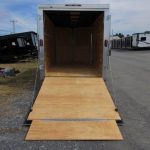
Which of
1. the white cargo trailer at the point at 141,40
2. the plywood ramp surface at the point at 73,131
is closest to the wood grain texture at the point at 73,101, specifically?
the plywood ramp surface at the point at 73,131

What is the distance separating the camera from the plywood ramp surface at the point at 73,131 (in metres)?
6.46

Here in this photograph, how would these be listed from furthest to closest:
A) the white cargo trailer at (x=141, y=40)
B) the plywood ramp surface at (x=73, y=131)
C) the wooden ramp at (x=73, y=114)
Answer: the white cargo trailer at (x=141, y=40), the wooden ramp at (x=73, y=114), the plywood ramp surface at (x=73, y=131)

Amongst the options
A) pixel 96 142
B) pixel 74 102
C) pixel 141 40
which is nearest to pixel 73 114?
pixel 74 102

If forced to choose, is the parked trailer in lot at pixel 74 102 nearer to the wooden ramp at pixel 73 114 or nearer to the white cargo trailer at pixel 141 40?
the wooden ramp at pixel 73 114

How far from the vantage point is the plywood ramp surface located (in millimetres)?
6457

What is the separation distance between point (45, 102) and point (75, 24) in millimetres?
7831

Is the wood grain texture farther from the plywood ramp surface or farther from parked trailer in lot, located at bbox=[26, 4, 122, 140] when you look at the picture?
the plywood ramp surface

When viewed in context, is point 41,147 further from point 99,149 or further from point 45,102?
point 45,102

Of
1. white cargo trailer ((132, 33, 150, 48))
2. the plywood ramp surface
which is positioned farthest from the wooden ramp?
white cargo trailer ((132, 33, 150, 48))

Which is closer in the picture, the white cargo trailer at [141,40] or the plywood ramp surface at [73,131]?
the plywood ramp surface at [73,131]

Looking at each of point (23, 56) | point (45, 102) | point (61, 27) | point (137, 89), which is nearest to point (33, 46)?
point (23, 56)

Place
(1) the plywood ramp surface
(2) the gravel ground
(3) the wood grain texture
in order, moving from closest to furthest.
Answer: (2) the gravel ground, (1) the plywood ramp surface, (3) the wood grain texture

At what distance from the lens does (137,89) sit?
12469 mm

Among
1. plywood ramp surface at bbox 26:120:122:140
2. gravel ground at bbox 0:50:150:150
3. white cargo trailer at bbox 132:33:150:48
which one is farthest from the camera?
white cargo trailer at bbox 132:33:150:48
